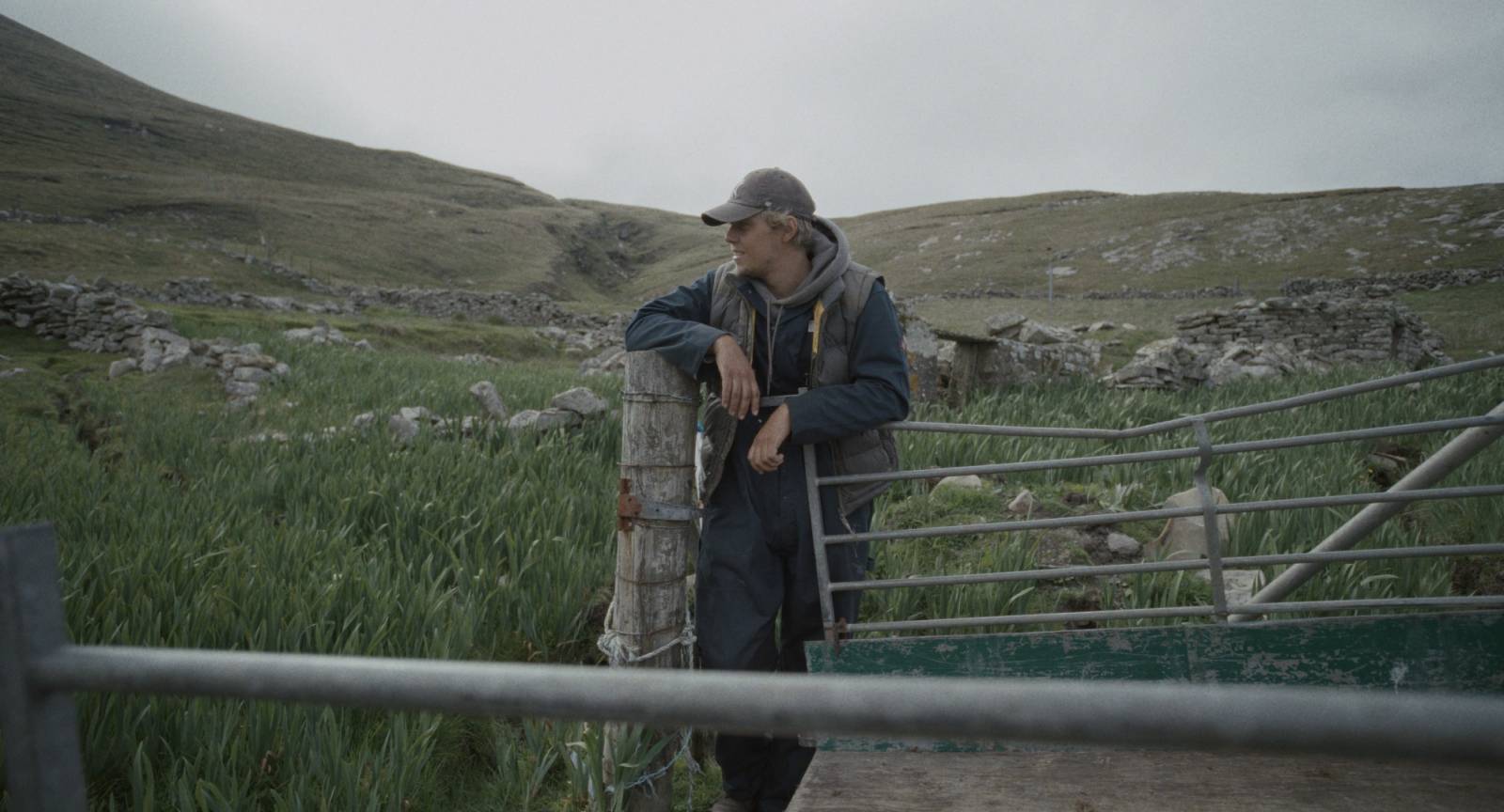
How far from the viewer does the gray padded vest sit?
247 cm

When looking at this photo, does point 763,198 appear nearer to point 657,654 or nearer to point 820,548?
point 820,548

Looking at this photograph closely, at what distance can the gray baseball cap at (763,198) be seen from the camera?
7.86ft

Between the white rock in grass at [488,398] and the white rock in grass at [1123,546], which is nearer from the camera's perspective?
the white rock in grass at [1123,546]

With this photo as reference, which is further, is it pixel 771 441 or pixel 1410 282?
pixel 1410 282

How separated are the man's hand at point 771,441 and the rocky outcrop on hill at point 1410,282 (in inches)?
1118

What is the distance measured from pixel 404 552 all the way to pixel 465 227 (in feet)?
204

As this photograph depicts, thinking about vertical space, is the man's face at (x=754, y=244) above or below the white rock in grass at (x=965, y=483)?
above

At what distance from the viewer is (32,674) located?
68cm

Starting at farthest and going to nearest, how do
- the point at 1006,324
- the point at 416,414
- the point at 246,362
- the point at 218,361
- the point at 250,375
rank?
the point at 1006,324, the point at 218,361, the point at 246,362, the point at 250,375, the point at 416,414

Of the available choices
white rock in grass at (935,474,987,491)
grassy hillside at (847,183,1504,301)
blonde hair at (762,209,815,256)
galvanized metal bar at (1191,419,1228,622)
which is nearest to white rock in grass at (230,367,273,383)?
white rock in grass at (935,474,987,491)

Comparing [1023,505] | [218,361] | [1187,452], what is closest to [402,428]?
[1023,505]

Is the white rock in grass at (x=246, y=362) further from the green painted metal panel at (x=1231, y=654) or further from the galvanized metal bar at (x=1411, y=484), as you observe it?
the galvanized metal bar at (x=1411, y=484)

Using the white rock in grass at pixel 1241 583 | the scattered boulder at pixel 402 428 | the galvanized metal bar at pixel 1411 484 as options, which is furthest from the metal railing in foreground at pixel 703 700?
the scattered boulder at pixel 402 428

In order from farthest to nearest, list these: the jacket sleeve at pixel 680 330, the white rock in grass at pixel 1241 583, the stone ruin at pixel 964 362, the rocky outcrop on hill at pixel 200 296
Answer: the rocky outcrop on hill at pixel 200 296, the stone ruin at pixel 964 362, the white rock in grass at pixel 1241 583, the jacket sleeve at pixel 680 330
